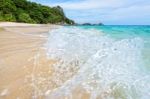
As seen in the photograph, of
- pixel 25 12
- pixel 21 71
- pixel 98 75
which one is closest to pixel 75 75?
pixel 98 75

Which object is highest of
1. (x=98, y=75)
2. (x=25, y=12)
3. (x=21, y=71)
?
(x=98, y=75)

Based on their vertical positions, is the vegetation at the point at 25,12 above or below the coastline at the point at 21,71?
below

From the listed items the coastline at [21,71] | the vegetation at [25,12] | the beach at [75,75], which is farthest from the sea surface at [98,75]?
the vegetation at [25,12]

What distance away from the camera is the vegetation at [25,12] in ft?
203

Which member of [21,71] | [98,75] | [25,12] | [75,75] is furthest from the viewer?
[25,12]

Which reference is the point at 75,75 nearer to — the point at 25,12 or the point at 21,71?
the point at 21,71

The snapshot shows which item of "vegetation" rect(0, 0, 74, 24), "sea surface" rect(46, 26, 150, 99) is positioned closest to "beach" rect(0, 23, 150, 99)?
"sea surface" rect(46, 26, 150, 99)

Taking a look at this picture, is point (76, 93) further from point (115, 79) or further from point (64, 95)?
point (115, 79)

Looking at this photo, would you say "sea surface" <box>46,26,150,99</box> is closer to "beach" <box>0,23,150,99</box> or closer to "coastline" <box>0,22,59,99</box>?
"beach" <box>0,23,150,99</box>

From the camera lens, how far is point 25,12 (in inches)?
2918

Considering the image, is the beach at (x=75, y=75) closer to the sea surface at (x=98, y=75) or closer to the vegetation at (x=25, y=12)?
the sea surface at (x=98, y=75)

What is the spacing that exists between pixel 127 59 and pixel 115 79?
1.21m

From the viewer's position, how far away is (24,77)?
16.8 feet


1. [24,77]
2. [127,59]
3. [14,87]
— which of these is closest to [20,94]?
[14,87]
